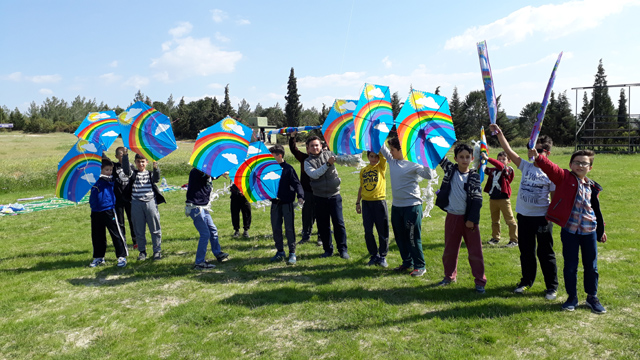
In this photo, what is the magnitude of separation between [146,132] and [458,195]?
5011 mm

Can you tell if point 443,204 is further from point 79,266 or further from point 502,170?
point 79,266

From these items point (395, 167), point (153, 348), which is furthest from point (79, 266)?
point (395, 167)

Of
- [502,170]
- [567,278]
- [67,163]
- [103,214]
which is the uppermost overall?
[67,163]

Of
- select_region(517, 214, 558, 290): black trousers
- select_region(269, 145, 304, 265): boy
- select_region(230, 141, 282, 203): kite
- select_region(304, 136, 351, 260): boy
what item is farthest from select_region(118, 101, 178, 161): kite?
select_region(517, 214, 558, 290): black trousers

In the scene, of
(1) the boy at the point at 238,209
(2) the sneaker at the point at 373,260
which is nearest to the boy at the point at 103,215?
(1) the boy at the point at 238,209

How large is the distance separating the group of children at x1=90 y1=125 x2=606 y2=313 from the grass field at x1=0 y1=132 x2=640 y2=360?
36cm

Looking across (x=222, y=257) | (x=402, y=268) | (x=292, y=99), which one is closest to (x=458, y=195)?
(x=402, y=268)

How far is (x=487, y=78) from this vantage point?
4.27 m

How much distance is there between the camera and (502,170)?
6.98m

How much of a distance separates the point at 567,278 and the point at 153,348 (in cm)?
476

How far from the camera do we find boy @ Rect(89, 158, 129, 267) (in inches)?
257

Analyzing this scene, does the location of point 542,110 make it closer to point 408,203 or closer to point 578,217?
point 578,217

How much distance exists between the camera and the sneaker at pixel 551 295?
15.3 ft

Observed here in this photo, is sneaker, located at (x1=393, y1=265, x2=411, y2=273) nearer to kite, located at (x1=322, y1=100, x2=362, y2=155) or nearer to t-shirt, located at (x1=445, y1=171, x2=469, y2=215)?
t-shirt, located at (x1=445, y1=171, x2=469, y2=215)
